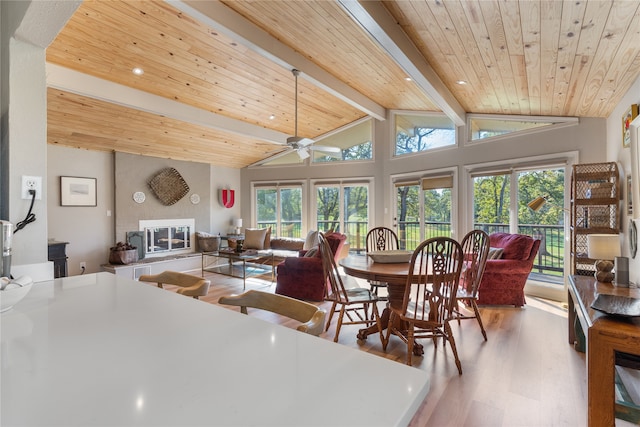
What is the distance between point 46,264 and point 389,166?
5761mm

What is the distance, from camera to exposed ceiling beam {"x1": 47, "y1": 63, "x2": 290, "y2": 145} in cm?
369

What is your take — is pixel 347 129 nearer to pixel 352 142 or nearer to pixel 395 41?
pixel 352 142

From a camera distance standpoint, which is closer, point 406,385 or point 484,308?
point 406,385

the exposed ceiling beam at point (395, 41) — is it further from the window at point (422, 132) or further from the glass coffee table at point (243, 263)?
the glass coffee table at point (243, 263)

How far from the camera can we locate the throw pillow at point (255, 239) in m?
6.98

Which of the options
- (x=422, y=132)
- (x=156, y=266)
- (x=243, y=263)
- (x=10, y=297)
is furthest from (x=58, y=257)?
(x=422, y=132)

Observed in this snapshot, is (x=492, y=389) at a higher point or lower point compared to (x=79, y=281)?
lower

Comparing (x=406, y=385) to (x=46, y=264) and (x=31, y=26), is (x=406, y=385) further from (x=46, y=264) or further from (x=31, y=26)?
(x=31, y=26)

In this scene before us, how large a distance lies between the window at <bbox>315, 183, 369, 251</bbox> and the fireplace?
9.15ft

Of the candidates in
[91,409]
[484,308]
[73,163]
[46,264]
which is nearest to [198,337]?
[91,409]

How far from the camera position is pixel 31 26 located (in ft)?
4.52

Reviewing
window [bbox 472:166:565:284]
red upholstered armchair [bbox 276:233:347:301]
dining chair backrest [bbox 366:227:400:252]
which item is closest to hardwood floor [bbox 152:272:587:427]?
red upholstered armchair [bbox 276:233:347:301]

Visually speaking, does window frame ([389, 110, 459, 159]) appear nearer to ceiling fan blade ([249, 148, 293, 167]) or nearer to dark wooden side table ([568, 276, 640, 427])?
ceiling fan blade ([249, 148, 293, 167])

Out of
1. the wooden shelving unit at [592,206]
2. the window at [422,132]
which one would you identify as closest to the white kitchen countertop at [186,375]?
the wooden shelving unit at [592,206]
